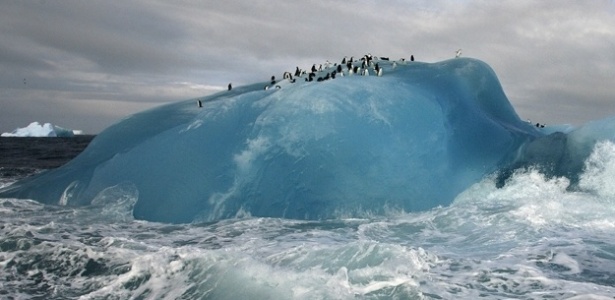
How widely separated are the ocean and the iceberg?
67 cm

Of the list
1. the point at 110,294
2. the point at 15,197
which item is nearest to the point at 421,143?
the point at 110,294

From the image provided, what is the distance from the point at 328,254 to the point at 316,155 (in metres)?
5.62

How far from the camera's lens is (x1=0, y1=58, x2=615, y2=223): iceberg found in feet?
44.0

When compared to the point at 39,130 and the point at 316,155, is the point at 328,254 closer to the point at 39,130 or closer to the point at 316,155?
the point at 316,155

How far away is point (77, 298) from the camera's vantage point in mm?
7242

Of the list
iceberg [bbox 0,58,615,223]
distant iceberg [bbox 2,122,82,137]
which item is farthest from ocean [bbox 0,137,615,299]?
distant iceberg [bbox 2,122,82,137]

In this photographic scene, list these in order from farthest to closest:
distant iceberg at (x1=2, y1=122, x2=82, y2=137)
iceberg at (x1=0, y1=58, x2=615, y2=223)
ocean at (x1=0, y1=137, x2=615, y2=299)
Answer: distant iceberg at (x1=2, y1=122, x2=82, y2=137)
iceberg at (x1=0, y1=58, x2=615, y2=223)
ocean at (x1=0, y1=137, x2=615, y2=299)

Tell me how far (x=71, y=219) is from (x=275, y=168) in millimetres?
5423

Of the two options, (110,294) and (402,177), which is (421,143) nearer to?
(402,177)

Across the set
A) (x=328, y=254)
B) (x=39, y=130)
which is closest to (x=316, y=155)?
(x=328, y=254)

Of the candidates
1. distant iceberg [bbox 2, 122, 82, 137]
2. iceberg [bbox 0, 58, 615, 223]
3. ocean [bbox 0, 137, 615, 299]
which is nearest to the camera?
ocean [bbox 0, 137, 615, 299]

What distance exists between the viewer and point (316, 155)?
1357 cm

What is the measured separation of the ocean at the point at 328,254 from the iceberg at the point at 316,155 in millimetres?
670

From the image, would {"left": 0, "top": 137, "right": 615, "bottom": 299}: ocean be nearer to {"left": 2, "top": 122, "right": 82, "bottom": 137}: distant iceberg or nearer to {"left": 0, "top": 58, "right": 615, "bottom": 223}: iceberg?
{"left": 0, "top": 58, "right": 615, "bottom": 223}: iceberg
